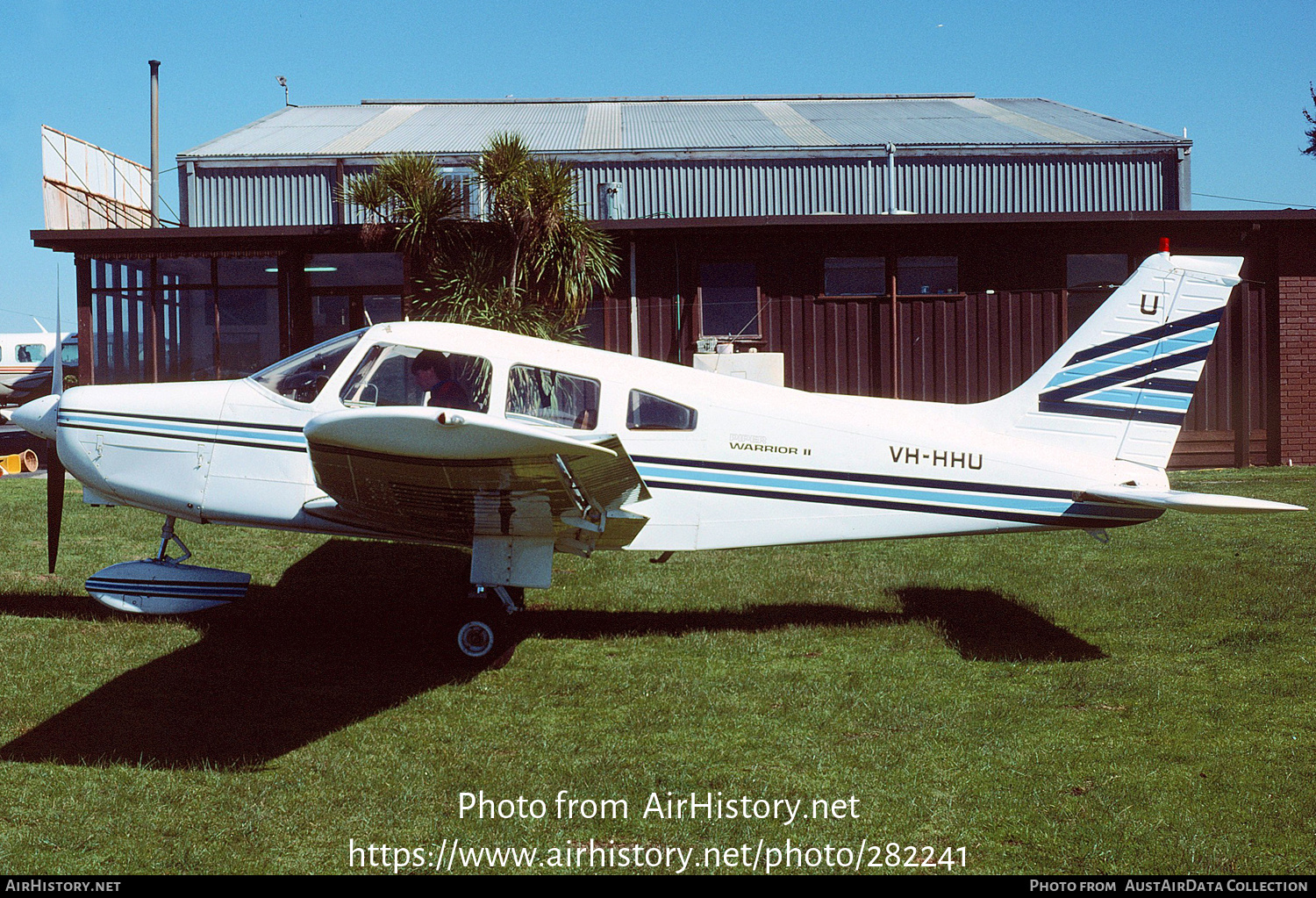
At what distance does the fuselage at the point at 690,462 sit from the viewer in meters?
6.68

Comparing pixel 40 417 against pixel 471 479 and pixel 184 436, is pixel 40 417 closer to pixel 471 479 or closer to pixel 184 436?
pixel 184 436

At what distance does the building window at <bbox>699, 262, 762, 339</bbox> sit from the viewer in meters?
17.2

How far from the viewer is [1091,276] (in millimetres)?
17344

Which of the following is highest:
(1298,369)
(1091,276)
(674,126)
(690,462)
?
(674,126)

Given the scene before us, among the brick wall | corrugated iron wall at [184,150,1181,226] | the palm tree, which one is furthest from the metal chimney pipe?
the brick wall

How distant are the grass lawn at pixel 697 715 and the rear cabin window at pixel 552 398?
64.3 inches

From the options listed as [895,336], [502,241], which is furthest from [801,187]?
[502,241]

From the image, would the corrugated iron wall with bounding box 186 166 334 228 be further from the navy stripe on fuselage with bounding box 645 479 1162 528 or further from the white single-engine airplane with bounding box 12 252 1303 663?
the navy stripe on fuselage with bounding box 645 479 1162 528

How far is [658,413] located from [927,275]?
11.9 metres

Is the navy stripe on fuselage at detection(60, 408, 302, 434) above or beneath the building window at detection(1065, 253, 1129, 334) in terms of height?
beneath

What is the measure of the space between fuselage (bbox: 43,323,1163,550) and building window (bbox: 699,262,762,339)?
34.2 feet

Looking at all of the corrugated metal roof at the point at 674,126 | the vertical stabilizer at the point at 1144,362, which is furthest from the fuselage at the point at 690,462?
the corrugated metal roof at the point at 674,126

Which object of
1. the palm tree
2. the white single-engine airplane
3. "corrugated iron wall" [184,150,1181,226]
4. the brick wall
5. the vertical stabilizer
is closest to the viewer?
the white single-engine airplane

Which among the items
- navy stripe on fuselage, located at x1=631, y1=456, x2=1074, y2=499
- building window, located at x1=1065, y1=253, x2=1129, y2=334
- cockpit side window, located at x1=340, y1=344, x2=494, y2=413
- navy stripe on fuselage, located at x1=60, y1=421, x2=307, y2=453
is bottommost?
navy stripe on fuselage, located at x1=631, y1=456, x2=1074, y2=499
